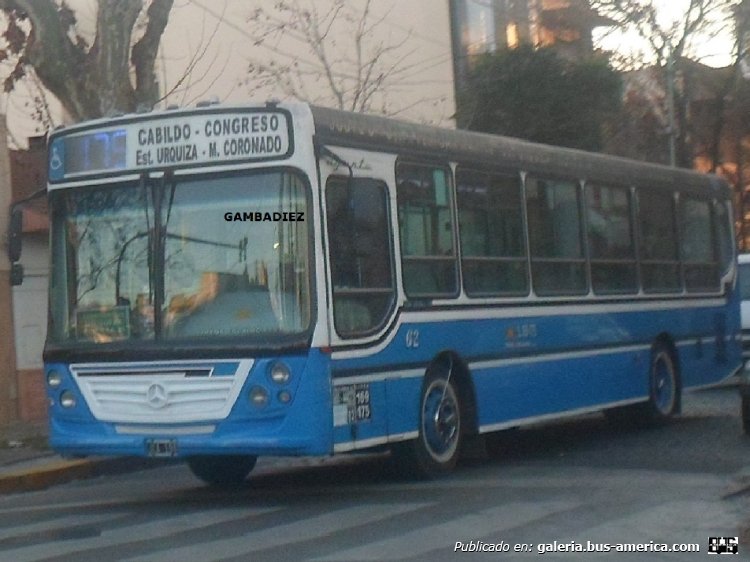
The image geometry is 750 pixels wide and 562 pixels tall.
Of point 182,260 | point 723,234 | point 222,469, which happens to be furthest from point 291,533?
point 723,234

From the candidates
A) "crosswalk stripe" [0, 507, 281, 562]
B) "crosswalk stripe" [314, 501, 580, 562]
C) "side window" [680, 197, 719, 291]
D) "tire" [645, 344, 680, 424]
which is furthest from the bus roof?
"crosswalk stripe" [314, 501, 580, 562]

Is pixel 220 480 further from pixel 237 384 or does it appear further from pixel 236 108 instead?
pixel 236 108

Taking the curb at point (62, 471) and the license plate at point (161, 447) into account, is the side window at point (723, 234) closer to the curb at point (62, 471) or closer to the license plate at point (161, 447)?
the curb at point (62, 471)

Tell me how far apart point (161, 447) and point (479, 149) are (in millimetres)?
4391

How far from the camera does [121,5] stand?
55.4 feet

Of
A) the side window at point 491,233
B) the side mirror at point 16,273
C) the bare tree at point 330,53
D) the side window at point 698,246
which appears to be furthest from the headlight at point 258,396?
the bare tree at point 330,53

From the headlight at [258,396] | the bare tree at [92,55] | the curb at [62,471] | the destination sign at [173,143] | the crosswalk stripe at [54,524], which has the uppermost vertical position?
the bare tree at [92,55]

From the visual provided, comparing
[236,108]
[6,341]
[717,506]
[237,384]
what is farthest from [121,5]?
[717,506]

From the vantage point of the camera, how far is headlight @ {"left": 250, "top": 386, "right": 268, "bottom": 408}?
35.2 ft

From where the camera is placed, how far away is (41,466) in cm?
1447

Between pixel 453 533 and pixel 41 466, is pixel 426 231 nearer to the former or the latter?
pixel 453 533

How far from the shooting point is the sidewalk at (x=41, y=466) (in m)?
13.7

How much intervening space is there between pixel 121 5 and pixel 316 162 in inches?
273

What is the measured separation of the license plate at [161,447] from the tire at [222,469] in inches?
70.5
